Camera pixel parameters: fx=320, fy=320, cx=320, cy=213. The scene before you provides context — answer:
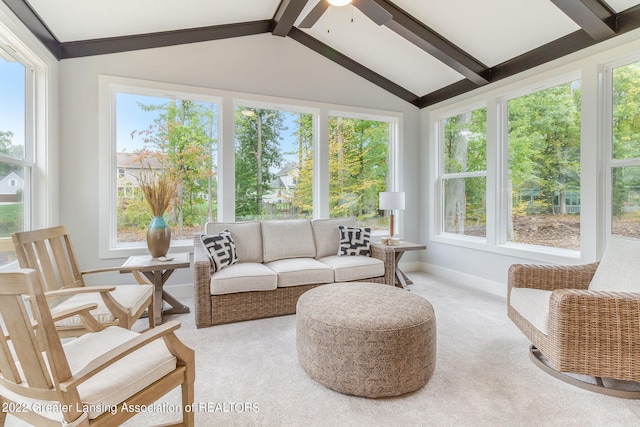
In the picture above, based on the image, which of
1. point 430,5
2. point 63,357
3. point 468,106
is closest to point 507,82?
point 468,106

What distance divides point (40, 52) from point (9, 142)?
36.0 inches

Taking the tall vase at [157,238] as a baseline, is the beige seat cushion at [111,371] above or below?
below

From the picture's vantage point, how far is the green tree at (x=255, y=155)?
4.25m

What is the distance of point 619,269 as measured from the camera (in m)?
2.26

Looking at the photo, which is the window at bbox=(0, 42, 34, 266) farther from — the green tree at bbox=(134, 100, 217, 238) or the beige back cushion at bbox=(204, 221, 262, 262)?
the beige back cushion at bbox=(204, 221, 262, 262)

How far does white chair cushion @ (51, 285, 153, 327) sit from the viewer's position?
205cm

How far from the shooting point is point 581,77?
10.5 feet

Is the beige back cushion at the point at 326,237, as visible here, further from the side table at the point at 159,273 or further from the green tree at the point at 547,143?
the green tree at the point at 547,143

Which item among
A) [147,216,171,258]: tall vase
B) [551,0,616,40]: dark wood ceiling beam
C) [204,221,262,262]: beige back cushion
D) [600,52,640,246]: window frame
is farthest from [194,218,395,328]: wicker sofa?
[551,0,616,40]: dark wood ceiling beam

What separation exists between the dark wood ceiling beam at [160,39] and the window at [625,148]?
386 centimetres

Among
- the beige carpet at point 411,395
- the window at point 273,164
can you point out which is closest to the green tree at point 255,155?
the window at point 273,164

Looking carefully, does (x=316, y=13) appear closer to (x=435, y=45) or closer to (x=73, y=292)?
(x=435, y=45)

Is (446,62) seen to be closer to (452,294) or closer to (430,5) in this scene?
(430,5)

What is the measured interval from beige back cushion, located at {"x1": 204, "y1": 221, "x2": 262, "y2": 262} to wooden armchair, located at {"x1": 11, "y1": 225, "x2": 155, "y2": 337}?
1.12 meters
